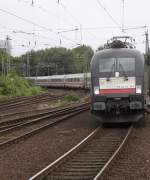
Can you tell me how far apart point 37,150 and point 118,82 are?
19.6 ft

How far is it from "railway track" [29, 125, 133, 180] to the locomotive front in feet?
7.64

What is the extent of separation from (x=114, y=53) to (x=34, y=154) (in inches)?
292

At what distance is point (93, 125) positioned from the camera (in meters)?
19.2

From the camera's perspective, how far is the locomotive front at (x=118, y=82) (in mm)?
17328

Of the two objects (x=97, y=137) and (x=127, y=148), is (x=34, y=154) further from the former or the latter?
(x=97, y=137)

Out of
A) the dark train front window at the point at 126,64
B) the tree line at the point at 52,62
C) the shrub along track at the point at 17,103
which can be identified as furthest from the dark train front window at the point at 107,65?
the tree line at the point at 52,62

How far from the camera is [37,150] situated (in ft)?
41.3

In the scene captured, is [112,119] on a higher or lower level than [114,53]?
lower

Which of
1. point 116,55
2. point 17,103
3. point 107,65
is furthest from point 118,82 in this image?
point 17,103

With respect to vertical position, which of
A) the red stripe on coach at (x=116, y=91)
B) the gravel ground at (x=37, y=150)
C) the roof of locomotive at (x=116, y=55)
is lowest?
the gravel ground at (x=37, y=150)

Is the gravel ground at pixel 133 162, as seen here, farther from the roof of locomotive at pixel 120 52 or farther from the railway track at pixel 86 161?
the roof of locomotive at pixel 120 52

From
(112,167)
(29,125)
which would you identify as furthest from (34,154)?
(29,125)

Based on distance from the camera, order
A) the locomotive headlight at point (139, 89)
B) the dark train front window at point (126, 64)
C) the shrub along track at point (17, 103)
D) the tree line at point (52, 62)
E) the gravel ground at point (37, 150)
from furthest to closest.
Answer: the tree line at point (52, 62), the shrub along track at point (17, 103), the dark train front window at point (126, 64), the locomotive headlight at point (139, 89), the gravel ground at point (37, 150)

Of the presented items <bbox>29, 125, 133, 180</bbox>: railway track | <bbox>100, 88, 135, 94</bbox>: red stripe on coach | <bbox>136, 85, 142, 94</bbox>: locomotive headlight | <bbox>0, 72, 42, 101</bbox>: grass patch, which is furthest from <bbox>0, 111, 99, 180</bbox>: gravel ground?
<bbox>0, 72, 42, 101</bbox>: grass patch
